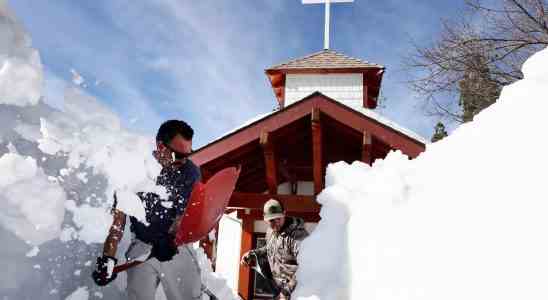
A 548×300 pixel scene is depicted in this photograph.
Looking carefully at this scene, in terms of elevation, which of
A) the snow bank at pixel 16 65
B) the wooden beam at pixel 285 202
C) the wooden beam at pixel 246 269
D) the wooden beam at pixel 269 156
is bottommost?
the wooden beam at pixel 246 269

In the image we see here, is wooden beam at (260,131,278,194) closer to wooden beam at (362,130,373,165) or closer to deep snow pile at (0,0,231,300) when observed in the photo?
wooden beam at (362,130,373,165)

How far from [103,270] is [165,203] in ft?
1.19

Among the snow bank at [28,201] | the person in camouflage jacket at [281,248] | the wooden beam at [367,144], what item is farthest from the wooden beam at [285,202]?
the snow bank at [28,201]

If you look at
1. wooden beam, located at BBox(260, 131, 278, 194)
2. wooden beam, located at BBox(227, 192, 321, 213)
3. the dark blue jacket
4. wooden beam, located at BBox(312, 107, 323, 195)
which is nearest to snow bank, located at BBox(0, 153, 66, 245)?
the dark blue jacket

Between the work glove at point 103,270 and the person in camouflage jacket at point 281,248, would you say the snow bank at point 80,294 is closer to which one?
the work glove at point 103,270

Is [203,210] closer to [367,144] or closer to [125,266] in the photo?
[125,266]

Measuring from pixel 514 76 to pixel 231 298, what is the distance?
955 centimetres

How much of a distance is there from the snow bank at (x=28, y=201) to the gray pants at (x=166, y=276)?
16.0 inches

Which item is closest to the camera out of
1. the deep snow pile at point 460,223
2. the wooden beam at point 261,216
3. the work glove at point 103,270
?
the deep snow pile at point 460,223

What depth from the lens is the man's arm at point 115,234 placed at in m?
1.59

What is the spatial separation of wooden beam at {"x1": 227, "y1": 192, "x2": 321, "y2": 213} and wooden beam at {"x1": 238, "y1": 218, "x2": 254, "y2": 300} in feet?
4.87

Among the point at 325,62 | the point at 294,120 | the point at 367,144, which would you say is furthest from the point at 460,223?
the point at 325,62

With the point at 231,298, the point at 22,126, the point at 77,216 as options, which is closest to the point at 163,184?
the point at 77,216

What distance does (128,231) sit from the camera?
176 cm
